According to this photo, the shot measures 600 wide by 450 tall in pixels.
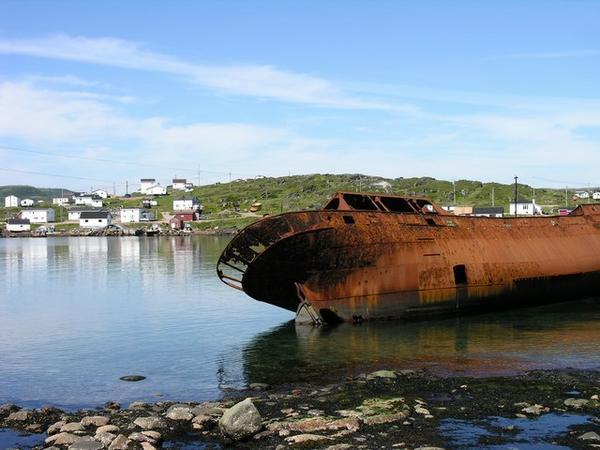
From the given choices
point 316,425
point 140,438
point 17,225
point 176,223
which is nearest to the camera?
point 140,438

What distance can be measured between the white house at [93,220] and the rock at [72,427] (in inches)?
5480

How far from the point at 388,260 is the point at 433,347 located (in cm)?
426

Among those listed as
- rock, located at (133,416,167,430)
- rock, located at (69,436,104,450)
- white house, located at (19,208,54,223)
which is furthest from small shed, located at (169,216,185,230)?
rock, located at (69,436,104,450)

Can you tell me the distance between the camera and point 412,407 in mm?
13078

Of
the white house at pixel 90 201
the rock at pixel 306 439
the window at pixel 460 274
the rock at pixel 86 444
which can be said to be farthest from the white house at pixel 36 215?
the rock at pixel 306 439

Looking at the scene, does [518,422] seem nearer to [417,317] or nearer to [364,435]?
[364,435]

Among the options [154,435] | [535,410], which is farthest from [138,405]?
[535,410]

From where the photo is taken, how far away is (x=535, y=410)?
42.2 ft

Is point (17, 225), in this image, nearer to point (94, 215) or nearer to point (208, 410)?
point (94, 215)

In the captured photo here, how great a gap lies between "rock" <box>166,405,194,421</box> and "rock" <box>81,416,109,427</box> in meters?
1.22

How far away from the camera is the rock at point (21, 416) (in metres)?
13.3

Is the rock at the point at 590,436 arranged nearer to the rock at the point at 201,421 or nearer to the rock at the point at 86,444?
the rock at the point at 201,421

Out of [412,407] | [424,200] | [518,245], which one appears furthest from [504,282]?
[412,407]

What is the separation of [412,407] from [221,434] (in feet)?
12.8
